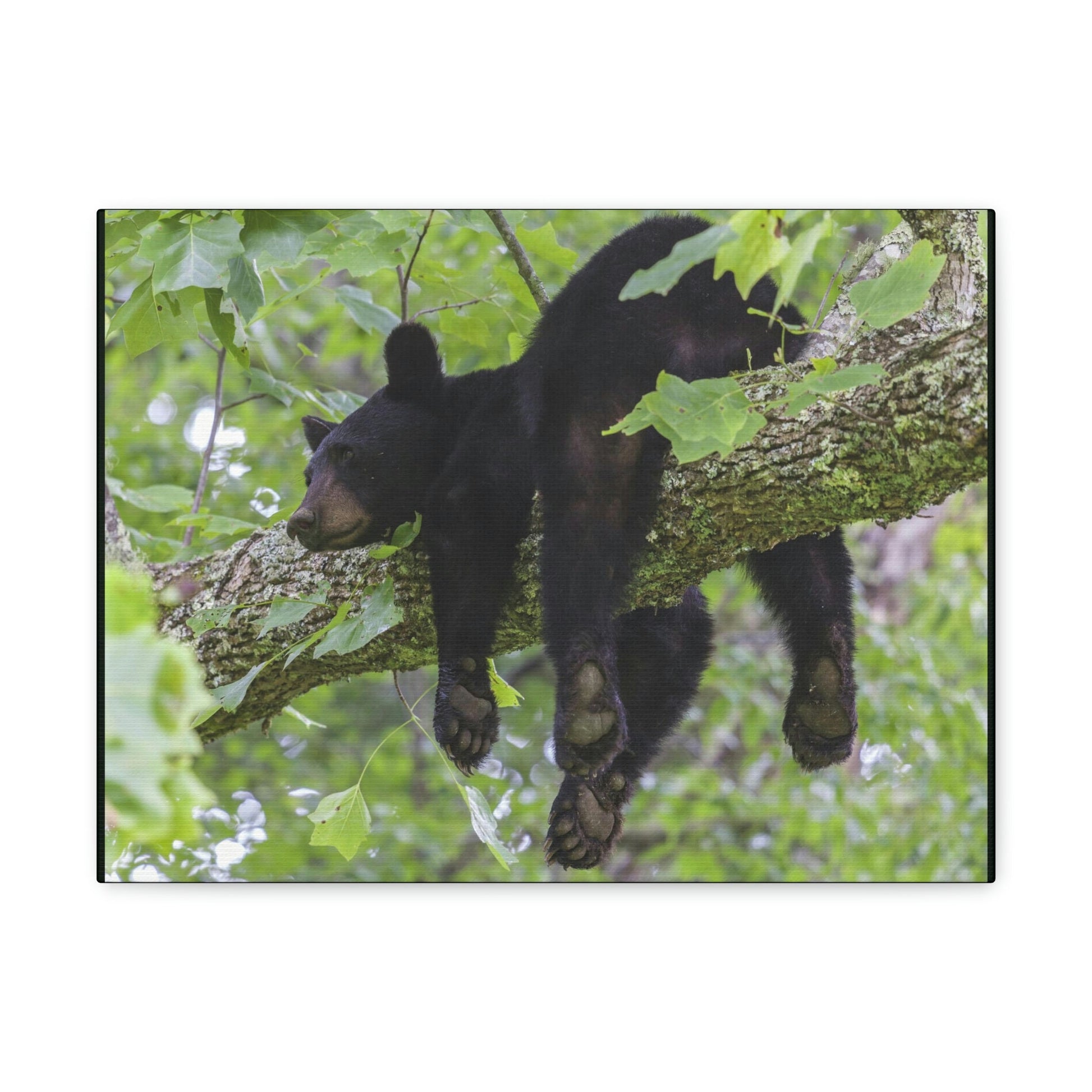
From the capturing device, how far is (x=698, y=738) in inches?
153

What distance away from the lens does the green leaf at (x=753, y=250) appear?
191cm

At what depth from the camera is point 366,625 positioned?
9.82 feet

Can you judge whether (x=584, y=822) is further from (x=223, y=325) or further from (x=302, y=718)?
(x=223, y=325)

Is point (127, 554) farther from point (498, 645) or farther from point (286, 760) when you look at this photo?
point (498, 645)

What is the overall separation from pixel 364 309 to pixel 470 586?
104 cm

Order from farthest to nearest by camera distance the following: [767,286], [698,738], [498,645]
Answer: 1. [698,738]
2. [498,645]
3. [767,286]

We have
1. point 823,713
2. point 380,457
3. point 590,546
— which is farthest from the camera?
point 380,457

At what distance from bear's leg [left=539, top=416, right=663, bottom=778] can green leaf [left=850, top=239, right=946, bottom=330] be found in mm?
575

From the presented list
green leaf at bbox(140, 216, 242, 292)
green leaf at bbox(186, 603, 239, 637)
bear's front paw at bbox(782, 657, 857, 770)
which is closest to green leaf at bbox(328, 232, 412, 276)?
green leaf at bbox(140, 216, 242, 292)

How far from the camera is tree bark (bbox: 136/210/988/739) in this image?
2434 mm

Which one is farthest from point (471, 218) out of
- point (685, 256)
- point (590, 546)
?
point (685, 256)

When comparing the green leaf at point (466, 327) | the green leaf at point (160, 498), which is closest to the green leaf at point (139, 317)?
the green leaf at point (160, 498)
